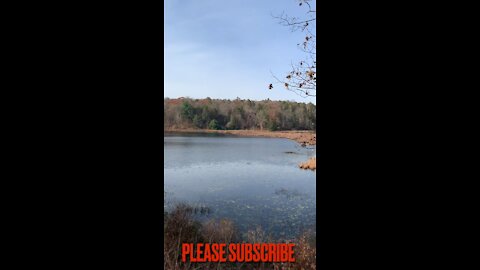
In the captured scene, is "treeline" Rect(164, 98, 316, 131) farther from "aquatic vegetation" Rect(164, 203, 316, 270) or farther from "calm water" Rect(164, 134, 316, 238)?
Answer: "aquatic vegetation" Rect(164, 203, 316, 270)

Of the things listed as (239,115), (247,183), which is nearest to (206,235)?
(247,183)

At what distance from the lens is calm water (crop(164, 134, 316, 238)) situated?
19.6ft

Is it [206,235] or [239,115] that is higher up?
[239,115]

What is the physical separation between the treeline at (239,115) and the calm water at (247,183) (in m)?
0.45

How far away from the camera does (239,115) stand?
24.4 feet

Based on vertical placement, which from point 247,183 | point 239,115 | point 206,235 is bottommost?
point 206,235

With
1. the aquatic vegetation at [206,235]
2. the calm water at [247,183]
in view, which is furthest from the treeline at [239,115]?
the aquatic vegetation at [206,235]

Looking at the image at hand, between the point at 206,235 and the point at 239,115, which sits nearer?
the point at 206,235

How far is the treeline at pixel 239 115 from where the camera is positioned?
248 inches

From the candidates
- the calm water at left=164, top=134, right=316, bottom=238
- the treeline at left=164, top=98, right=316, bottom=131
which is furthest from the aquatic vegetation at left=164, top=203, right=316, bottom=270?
the treeline at left=164, top=98, right=316, bottom=131

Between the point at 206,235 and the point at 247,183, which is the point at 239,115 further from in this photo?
the point at 206,235

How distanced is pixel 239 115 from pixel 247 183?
1.68 meters

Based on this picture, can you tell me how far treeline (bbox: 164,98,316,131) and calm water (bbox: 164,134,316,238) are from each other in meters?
0.45

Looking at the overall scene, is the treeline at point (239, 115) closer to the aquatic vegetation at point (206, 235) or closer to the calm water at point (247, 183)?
the calm water at point (247, 183)
